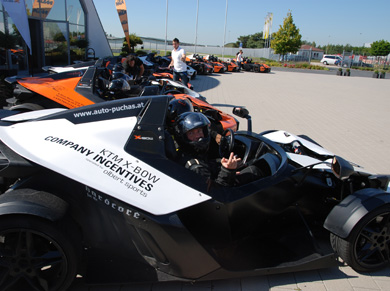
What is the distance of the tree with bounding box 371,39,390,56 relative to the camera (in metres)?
49.8

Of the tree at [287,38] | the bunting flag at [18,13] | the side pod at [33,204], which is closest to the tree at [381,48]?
the tree at [287,38]

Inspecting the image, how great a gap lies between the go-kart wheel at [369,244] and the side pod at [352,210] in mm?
62

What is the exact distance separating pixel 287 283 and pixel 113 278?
145cm

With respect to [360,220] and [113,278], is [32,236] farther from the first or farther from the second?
[360,220]

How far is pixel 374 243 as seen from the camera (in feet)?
9.11

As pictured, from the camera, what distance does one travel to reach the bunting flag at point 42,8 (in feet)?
48.7

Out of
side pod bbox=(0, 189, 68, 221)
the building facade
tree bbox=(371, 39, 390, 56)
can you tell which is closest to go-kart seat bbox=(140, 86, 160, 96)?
side pod bbox=(0, 189, 68, 221)

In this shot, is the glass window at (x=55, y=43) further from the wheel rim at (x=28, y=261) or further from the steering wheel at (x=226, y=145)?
the wheel rim at (x=28, y=261)

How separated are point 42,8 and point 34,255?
53.0 feet

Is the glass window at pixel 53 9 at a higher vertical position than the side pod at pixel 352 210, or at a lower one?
higher

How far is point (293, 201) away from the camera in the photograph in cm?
282

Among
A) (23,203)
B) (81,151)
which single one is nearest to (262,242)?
(81,151)

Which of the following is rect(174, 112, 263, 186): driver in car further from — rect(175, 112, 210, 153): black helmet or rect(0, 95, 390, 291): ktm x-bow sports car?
rect(0, 95, 390, 291): ktm x-bow sports car

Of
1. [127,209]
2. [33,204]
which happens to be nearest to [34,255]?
[33,204]
